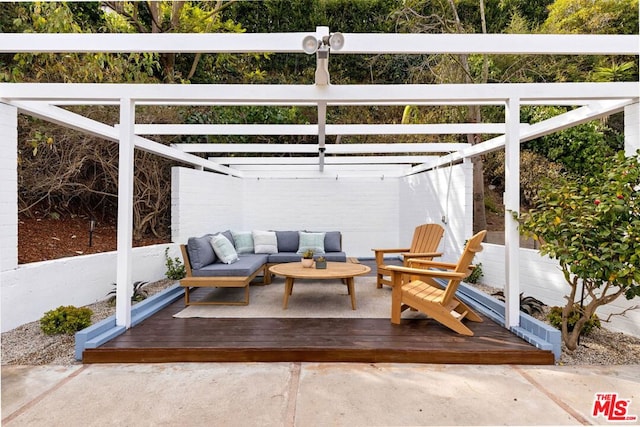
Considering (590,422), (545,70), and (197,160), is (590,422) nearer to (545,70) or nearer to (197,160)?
(197,160)

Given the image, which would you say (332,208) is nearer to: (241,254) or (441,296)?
(241,254)

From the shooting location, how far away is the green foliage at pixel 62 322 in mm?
3504

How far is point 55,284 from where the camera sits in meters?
4.11

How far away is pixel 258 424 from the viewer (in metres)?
2.15

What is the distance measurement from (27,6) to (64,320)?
184 inches

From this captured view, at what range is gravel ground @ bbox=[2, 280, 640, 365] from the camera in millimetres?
3055

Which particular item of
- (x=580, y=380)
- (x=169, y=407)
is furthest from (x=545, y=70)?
(x=169, y=407)

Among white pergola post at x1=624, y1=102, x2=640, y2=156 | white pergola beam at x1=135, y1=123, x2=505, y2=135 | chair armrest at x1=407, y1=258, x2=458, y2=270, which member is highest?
white pergola beam at x1=135, y1=123, x2=505, y2=135

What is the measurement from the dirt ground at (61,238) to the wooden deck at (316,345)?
90.1 inches

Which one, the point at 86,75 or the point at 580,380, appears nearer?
the point at 580,380

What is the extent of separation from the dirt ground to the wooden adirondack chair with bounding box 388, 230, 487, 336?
4419mm

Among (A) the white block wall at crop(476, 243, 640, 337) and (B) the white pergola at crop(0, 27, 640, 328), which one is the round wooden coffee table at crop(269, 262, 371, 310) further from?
(A) the white block wall at crop(476, 243, 640, 337)

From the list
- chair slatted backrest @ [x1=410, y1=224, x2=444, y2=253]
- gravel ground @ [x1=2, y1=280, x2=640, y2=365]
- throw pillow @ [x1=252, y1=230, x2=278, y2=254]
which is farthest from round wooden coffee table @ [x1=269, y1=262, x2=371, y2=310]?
gravel ground @ [x1=2, y1=280, x2=640, y2=365]

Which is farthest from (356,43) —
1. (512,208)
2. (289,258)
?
(289,258)
